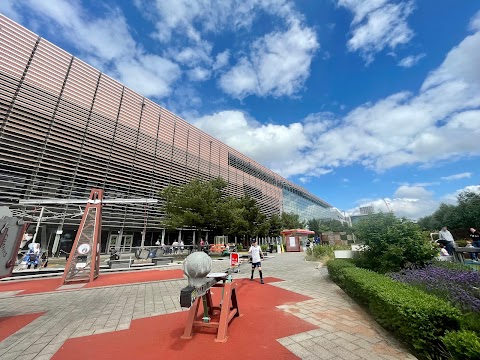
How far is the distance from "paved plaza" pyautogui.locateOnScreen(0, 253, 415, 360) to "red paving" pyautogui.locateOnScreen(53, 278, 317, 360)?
193mm

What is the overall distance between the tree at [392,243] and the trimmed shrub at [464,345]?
16.1ft

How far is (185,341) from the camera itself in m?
3.92

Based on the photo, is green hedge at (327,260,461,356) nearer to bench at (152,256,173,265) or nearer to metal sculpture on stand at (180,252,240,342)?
metal sculpture on stand at (180,252,240,342)

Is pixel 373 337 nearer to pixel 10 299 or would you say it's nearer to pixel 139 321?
pixel 139 321

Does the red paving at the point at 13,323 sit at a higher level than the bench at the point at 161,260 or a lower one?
lower

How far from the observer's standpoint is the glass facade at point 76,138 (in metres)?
17.9

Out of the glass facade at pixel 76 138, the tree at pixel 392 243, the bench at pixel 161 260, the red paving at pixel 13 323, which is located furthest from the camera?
the glass facade at pixel 76 138

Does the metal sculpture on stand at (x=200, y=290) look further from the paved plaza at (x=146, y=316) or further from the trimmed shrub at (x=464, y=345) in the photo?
the trimmed shrub at (x=464, y=345)

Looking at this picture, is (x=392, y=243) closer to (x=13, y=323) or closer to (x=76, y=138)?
(x=13, y=323)

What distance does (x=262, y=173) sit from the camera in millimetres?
54812

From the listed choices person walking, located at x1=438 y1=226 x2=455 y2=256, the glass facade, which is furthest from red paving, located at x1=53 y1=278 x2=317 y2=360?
the glass facade

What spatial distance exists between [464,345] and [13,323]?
8145mm

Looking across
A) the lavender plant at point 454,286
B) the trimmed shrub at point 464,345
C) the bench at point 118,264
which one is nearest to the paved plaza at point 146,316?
the trimmed shrub at point 464,345

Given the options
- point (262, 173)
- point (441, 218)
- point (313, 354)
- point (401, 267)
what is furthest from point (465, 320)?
point (441, 218)
